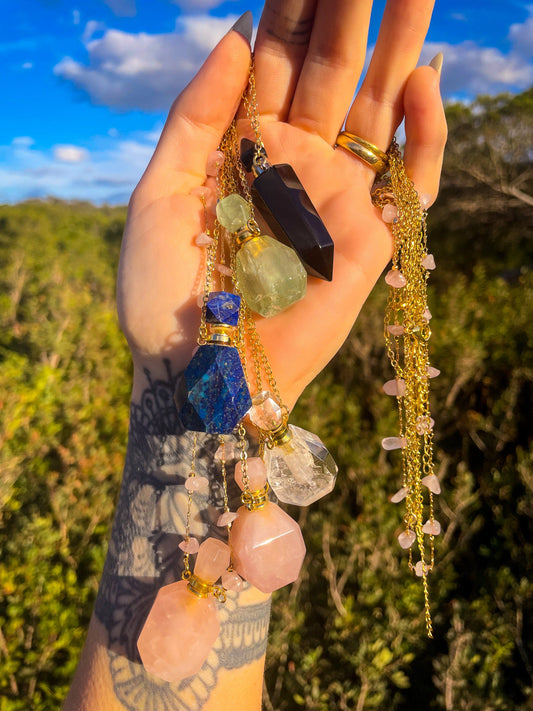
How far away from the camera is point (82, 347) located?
352 centimetres

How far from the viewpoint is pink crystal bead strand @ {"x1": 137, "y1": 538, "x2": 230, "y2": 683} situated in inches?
45.7

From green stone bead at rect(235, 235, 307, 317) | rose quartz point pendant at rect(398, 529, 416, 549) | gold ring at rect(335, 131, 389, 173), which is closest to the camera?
green stone bead at rect(235, 235, 307, 317)

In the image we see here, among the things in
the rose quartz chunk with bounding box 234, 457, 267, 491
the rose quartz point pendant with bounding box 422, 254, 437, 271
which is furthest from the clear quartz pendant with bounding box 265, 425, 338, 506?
the rose quartz point pendant with bounding box 422, 254, 437, 271

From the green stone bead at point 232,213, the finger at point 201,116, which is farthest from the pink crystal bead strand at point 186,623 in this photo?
the finger at point 201,116

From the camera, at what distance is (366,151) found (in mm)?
1528

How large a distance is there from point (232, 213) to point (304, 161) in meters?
0.38

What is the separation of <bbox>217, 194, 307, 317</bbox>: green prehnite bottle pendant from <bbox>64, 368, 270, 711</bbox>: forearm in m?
0.35

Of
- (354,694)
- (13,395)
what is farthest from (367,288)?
(13,395)

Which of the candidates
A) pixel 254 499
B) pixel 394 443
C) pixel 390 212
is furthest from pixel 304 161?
pixel 254 499

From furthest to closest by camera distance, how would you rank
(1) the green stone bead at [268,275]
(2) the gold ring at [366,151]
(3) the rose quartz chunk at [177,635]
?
1. (2) the gold ring at [366,151]
2. (1) the green stone bead at [268,275]
3. (3) the rose quartz chunk at [177,635]

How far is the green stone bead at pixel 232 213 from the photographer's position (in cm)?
139

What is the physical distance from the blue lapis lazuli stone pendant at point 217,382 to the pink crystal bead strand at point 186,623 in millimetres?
319

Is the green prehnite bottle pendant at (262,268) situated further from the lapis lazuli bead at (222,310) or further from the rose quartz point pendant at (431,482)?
the rose quartz point pendant at (431,482)

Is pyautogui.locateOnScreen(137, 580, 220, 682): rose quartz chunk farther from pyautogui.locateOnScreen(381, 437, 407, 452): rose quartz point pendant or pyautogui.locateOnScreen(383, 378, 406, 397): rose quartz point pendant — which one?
pyautogui.locateOnScreen(383, 378, 406, 397): rose quartz point pendant
